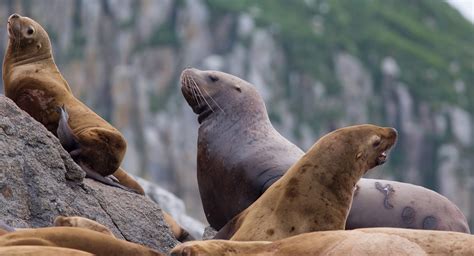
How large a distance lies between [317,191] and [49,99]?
126 inches

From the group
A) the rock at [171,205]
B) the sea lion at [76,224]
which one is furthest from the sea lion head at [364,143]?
the rock at [171,205]

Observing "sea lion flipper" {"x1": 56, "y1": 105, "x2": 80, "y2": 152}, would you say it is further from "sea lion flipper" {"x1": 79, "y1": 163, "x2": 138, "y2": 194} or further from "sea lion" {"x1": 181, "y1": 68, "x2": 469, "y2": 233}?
"sea lion" {"x1": 181, "y1": 68, "x2": 469, "y2": 233}

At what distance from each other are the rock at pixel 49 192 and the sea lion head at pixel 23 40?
1.86m

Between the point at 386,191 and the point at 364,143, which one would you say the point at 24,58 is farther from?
the point at 364,143

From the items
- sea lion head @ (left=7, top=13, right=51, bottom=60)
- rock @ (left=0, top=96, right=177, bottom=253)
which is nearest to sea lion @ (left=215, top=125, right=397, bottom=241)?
rock @ (left=0, top=96, right=177, bottom=253)

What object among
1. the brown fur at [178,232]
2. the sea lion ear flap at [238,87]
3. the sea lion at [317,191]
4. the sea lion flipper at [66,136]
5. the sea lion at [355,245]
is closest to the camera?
the sea lion at [355,245]

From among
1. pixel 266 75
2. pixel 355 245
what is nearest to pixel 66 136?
pixel 355 245

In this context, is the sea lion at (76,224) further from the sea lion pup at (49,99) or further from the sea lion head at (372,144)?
the sea lion pup at (49,99)

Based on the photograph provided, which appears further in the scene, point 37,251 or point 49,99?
point 49,99

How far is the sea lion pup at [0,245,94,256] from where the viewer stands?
602cm

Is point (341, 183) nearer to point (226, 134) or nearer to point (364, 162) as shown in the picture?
point (364, 162)

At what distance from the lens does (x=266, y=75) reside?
3541 inches

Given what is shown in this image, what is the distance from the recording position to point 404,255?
6.16 meters

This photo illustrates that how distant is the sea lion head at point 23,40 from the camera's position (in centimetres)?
1119
